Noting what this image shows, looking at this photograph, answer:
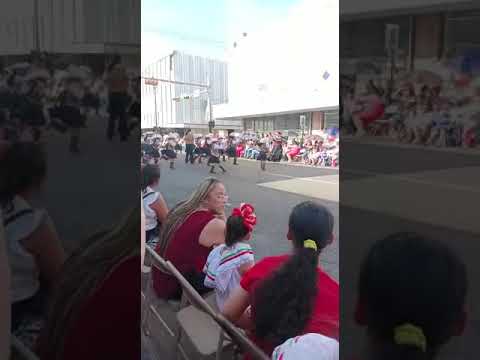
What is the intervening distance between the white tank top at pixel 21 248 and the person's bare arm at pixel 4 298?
0.05 feet

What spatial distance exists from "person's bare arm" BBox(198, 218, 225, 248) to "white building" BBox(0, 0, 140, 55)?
750 mm

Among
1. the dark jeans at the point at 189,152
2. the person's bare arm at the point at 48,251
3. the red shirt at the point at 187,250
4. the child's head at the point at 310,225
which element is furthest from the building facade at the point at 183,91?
the person's bare arm at the point at 48,251

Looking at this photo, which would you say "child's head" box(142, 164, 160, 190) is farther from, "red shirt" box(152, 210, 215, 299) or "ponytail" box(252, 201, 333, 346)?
"ponytail" box(252, 201, 333, 346)

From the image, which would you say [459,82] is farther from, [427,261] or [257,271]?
A: [257,271]

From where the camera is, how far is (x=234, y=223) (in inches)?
58.7

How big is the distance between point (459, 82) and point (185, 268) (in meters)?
1.01

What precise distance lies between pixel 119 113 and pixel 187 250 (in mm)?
606

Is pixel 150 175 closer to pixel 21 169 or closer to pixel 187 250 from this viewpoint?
pixel 187 250

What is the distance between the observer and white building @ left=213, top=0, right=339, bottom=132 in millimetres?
1230

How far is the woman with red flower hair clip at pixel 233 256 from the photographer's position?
57.1 inches

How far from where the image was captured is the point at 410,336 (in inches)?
44.6

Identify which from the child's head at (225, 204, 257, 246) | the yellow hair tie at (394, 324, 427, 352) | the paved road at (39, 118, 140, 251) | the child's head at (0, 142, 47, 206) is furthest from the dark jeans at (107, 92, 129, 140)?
the yellow hair tie at (394, 324, 427, 352)

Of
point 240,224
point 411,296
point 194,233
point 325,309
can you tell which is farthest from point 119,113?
point 411,296

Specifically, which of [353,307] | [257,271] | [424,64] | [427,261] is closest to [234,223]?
[257,271]
